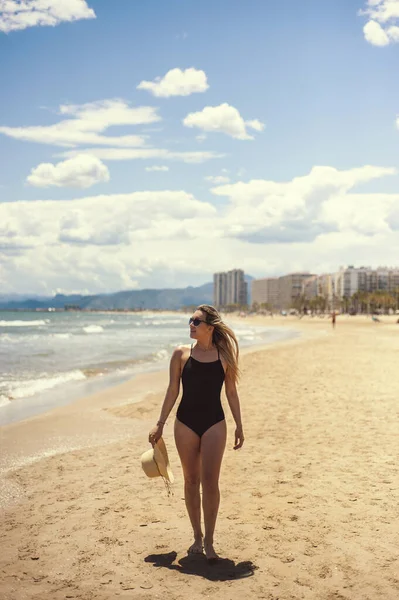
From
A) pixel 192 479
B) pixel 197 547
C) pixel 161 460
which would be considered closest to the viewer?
pixel 192 479

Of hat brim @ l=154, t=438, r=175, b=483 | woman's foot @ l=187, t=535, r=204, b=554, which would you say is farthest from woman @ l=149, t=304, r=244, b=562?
hat brim @ l=154, t=438, r=175, b=483

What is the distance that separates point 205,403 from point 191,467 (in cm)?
51

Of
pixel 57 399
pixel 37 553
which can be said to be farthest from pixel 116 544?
pixel 57 399

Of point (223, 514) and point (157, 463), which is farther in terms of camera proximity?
point (223, 514)

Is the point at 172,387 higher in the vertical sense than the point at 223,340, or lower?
lower

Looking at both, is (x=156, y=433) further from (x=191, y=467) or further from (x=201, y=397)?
(x=201, y=397)

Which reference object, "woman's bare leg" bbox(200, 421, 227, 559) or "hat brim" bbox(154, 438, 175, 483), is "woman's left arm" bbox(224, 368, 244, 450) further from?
"hat brim" bbox(154, 438, 175, 483)

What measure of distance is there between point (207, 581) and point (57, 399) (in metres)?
10.4

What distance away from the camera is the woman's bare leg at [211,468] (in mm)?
4336

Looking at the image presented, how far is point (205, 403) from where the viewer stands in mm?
4363

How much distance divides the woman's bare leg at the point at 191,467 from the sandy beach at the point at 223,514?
0.22 meters

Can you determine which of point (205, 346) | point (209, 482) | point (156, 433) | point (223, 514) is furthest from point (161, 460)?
point (223, 514)

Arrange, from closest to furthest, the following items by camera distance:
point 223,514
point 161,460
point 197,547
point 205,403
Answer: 1. point 205,403
2. point 197,547
3. point 161,460
4. point 223,514

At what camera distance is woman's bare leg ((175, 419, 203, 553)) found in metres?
4.38
